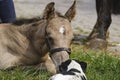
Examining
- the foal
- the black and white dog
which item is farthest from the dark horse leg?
the black and white dog

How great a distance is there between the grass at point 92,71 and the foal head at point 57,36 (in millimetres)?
433

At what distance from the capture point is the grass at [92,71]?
5137 mm

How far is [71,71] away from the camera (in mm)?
4074

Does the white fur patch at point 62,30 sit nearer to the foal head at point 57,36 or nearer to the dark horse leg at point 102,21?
the foal head at point 57,36

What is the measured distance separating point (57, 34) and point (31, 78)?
65 centimetres

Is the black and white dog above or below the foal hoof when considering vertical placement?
above

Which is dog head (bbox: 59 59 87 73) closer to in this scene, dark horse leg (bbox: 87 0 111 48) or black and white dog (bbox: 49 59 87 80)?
black and white dog (bbox: 49 59 87 80)

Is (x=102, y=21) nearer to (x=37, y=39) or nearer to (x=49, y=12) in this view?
(x=37, y=39)

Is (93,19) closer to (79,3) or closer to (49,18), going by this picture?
(79,3)

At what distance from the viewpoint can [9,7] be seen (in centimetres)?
632

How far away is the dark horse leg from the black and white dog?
310 cm

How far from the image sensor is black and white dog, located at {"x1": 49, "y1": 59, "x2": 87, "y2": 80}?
12.9ft

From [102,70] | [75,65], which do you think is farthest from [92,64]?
[75,65]

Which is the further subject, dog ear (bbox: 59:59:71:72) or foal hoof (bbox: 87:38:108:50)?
foal hoof (bbox: 87:38:108:50)
